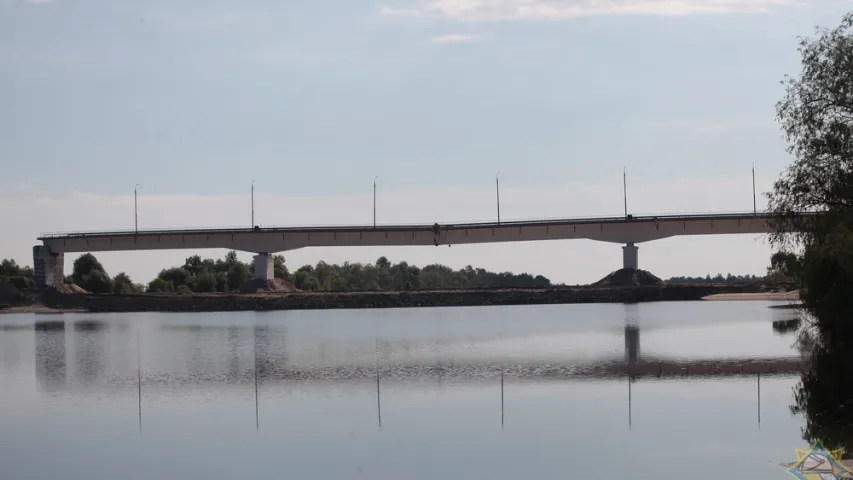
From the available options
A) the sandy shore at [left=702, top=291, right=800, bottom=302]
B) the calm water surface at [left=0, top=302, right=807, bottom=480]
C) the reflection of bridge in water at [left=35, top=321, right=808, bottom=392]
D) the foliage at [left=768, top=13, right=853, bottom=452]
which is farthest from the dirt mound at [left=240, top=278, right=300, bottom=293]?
the foliage at [left=768, top=13, right=853, bottom=452]

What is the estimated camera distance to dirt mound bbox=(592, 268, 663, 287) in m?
143

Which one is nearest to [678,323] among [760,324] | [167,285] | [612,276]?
[760,324]

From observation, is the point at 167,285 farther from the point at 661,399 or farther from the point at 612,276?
the point at 661,399

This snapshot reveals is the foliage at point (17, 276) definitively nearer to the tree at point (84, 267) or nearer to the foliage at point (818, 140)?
the tree at point (84, 267)

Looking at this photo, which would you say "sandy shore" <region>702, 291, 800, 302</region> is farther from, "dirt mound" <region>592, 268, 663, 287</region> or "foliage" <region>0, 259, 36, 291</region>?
"foliage" <region>0, 259, 36, 291</region>

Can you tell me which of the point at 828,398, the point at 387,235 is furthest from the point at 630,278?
the point at 828,398

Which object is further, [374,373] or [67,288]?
[67,288]

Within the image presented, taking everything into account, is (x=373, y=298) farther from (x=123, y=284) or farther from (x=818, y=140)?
(x=818, y=140)

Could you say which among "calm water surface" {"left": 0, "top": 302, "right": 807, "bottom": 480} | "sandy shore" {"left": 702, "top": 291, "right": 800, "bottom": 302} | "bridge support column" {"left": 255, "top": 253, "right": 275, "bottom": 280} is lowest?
"calm water surface" {"left": 0, "top": 302, "right": 807, "bottom": 480}

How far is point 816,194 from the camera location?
4366 centimetres

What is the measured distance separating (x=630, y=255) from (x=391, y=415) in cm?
11449

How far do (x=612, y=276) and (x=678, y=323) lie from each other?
2593 inches

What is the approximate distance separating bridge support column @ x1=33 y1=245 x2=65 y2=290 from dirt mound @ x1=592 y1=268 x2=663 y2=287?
72.8 metres

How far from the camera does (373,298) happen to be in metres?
146
